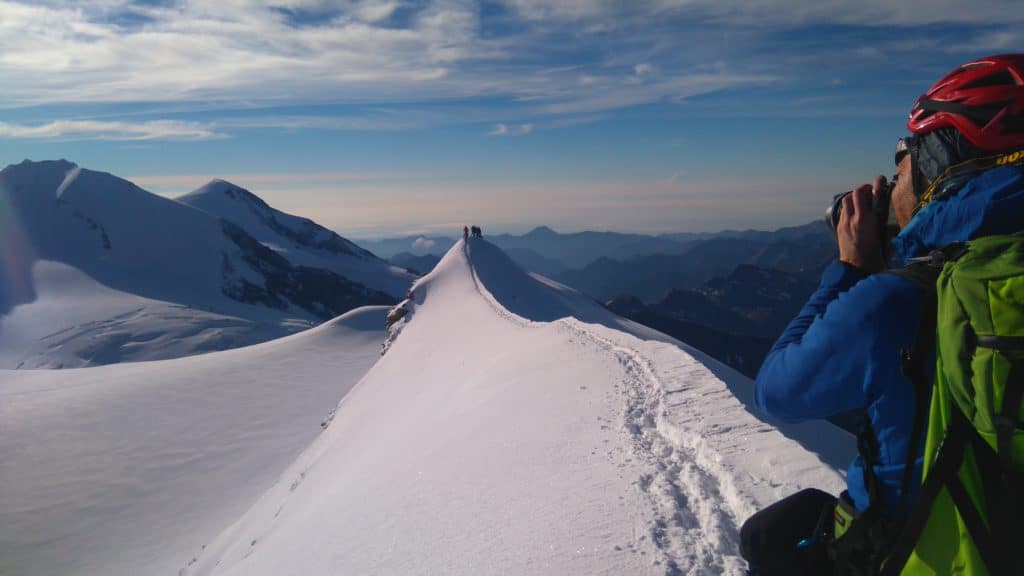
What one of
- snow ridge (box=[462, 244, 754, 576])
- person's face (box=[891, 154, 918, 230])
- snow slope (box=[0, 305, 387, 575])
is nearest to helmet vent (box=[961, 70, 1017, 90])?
person's face (box=[891, 154, 918, 230])

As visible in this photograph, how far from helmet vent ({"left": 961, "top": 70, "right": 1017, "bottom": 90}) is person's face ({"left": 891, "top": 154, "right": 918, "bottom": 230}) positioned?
0.96 ft

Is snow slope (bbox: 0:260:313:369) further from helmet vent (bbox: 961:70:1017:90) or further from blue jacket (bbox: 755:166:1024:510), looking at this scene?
helmet vent (bbox: 961:70:1017:90)

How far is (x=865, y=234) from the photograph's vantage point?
2.26 meters

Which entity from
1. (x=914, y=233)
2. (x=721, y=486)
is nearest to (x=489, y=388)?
(x=721, y=486)

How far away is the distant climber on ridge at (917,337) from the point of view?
171cm

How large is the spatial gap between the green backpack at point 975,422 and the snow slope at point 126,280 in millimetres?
77966

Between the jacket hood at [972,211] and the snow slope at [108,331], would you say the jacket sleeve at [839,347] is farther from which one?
the snow slope at [108,331]

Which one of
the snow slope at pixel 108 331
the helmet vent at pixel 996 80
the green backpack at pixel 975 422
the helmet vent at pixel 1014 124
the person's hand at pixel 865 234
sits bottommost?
the snow slope at pixel 108 331

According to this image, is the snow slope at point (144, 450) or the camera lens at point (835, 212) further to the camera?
the snow slope at point (144, 450)

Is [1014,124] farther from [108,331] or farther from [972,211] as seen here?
[108,331]

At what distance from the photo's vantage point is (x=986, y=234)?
5.94 feet

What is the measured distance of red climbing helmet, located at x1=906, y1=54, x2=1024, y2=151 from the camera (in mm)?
1870

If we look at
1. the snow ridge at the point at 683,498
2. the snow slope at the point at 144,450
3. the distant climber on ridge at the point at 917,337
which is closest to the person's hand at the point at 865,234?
the distant climber on ridge at the point at 917,337

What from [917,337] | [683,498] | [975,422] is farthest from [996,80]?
[683,498]
